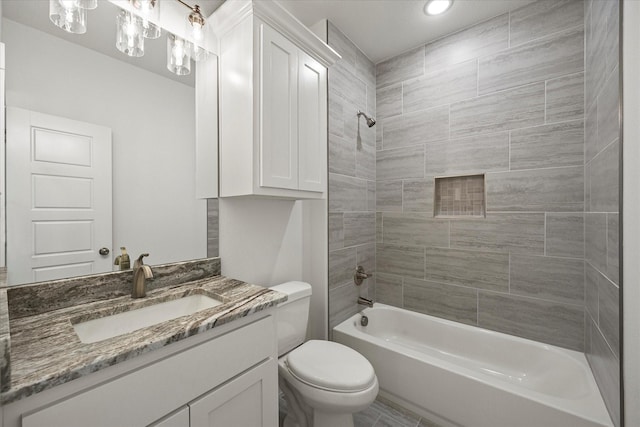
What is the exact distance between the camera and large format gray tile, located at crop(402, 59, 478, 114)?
1966 millimetres

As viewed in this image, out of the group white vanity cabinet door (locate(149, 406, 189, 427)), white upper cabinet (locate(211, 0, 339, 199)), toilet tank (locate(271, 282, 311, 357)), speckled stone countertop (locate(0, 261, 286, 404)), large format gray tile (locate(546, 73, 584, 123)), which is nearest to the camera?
speckled stone countertop (locate(0, 261, 286, 404))

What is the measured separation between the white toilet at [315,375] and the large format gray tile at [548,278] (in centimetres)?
123

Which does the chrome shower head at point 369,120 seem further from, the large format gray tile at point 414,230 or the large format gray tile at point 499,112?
the large format gray tile at point 414,230

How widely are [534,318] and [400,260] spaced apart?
3.12 feet

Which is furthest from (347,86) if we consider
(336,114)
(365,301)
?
(365,301)

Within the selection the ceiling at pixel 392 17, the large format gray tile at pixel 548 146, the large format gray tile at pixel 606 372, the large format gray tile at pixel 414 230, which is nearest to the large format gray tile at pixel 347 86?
the ceiling at pixel 392 17

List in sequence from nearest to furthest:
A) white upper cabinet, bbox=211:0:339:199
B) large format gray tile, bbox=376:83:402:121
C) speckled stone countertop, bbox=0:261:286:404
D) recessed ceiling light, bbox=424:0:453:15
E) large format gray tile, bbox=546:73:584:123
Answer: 1. speckled stone countertop, bbox=0:261:286:404
2. white upper cabinet, bbox=211:0:339:199
3. large format gray tile, bbox=546:73:584:123
4. recessed ceiling light, bbox=424:0:453:15
5. large format gray tile, bbox=376:83:402:121

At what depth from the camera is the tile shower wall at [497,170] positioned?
1646 mm

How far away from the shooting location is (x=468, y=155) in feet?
6.46

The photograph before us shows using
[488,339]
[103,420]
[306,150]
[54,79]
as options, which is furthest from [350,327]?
[54,79]

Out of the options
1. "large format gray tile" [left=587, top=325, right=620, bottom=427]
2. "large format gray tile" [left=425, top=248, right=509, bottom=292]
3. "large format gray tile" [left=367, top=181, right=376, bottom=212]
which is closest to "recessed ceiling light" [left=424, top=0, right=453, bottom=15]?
"large format gray tile" [left=367, top=181, right=376, bottom=212]

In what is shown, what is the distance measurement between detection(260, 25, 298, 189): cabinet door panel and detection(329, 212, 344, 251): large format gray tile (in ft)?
1.89

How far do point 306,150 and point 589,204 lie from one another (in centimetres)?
163

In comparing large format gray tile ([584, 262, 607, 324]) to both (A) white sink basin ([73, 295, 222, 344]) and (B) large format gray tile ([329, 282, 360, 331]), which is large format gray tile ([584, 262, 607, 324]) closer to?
(B) large format gray tile ([329, 282, 360, 331])
